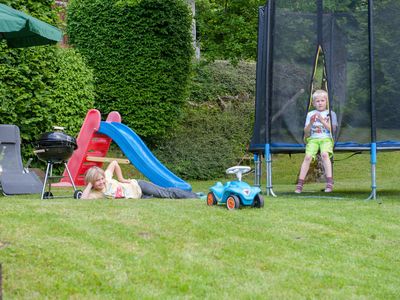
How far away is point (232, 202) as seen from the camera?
7816 mm

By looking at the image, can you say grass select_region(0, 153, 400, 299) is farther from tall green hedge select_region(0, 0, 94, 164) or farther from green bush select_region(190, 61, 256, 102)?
green bush select_region(190, 61, 256, 102)

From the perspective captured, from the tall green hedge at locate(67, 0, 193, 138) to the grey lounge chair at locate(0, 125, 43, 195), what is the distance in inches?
209

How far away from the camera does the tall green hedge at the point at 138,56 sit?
53.5 ft

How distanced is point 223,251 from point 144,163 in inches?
214

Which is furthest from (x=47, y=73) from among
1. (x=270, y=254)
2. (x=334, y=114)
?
Answer: (x=270, y=254)

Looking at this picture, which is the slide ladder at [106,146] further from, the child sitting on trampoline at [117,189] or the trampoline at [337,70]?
the trampoline at [337,70]

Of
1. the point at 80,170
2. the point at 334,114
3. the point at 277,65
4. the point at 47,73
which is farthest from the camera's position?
the point at 47,73

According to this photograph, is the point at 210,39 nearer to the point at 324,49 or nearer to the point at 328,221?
the point at 324,49

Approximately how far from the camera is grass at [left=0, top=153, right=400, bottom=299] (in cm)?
491

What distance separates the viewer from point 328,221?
718 cm

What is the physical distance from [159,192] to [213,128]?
8.65 m

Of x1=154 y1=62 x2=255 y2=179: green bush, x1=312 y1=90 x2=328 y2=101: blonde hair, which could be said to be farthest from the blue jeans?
x1=154 y1=62 x2=255 y2=179: green bush

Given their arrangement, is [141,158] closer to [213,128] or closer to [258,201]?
[258,201]

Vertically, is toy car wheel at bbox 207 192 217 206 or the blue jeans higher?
toy car wheel at bbox 207 192 217 206
